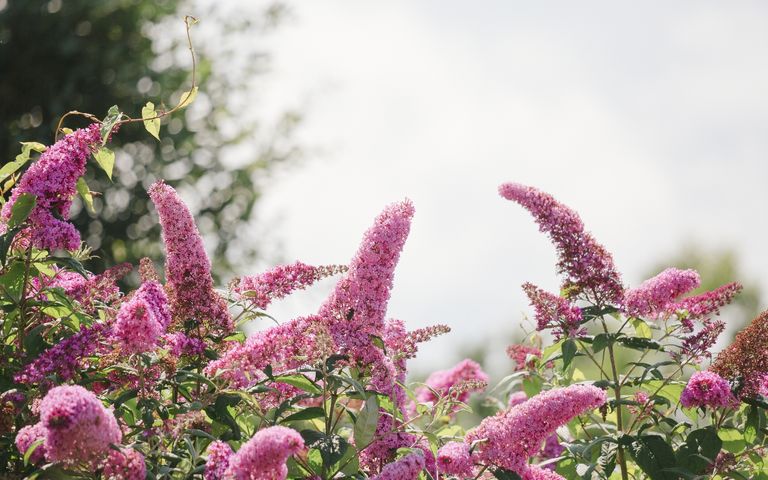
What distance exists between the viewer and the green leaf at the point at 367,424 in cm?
286

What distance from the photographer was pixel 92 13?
15719mm

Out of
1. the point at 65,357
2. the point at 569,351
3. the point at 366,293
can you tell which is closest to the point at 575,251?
the point at 569,351

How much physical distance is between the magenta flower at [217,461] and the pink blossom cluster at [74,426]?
26cm

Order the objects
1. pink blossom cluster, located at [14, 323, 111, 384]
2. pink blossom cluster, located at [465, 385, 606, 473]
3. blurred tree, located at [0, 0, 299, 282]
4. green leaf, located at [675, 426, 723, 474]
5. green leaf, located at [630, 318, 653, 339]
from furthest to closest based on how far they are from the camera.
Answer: blurred tree, located at [0, 0, 299, 282] < green leaf, located at [630, 318, 653, 339] < green leaf, located at [675, 426, 723, 474] < pink blossom cluster, located at [465, 385, 606, 473] < pink blossom cluster, located at [14, 323, 111, 384]

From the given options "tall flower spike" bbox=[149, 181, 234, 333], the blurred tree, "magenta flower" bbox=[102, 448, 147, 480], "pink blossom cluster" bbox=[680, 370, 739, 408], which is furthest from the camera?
the blurred tree

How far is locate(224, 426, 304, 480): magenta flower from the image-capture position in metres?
2.29

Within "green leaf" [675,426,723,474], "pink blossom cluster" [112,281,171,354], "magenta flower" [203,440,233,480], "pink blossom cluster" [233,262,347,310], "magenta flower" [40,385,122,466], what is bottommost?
"green leaf" [675,426,723,474]

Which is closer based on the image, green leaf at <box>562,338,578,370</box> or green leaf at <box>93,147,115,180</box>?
green leaf at <box>93,147,115,180</box>

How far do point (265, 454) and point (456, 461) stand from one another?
2.63 feet

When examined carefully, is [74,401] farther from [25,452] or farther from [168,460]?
[168,460]

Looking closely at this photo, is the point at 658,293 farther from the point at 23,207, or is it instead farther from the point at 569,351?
the point at 23,207

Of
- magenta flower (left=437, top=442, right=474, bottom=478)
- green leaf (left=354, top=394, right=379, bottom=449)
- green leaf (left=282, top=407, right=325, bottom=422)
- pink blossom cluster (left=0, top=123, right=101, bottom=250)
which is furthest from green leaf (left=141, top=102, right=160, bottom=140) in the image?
magenta flower (left=437, top=442, right=474, bottom=478)

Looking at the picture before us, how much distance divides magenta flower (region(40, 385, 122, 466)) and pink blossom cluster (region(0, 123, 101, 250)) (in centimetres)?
87

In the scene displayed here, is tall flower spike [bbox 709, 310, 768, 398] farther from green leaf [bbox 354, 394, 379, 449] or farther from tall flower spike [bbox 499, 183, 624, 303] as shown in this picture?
green leaf [bbox 354, 394, 379, 449]
